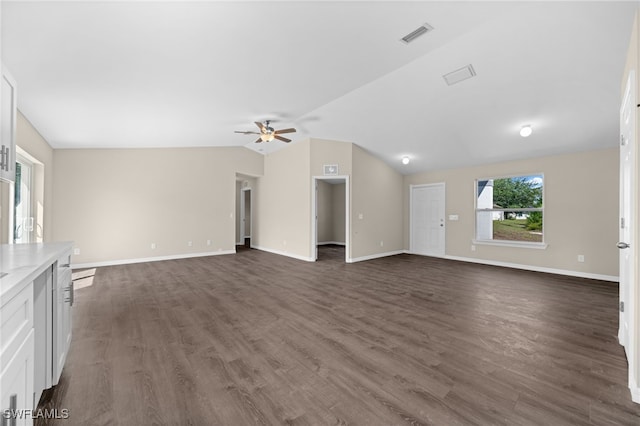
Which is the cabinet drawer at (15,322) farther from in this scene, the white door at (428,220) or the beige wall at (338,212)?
the beige wall at (338,212)

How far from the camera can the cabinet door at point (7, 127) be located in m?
1.85

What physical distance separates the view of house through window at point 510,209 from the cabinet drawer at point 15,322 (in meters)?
7.24

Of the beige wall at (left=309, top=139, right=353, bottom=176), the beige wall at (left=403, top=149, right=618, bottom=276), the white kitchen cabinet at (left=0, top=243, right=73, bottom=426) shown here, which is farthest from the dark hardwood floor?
the beige wall at (left=309, top=139, right=353, bottom=176)

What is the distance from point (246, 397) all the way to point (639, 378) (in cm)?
242

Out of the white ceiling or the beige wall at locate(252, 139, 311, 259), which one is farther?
the beige wall at locate(252, 139, 311, 259)

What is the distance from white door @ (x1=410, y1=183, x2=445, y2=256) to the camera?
735 centimetres

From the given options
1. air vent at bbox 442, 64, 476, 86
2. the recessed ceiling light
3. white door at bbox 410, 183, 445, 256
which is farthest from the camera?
white door at bbox 410, 183, 445, 256

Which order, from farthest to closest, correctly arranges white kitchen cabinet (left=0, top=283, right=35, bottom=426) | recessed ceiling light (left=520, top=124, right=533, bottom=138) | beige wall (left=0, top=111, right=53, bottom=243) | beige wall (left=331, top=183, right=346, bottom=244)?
beige wall (left=331, top=183, right=346, bottom=244) < recessed ceiling light (left=520, top=124, right=533, bottom=138) < beige wall (left=0, top=111, right=53, bottom=243) < white kitchen cabinet (left=0, top=283, right=35, bottom=426)

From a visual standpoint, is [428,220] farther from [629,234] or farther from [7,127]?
[7,127]

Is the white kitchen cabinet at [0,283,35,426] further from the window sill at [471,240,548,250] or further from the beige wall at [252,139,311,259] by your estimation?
the window sill at [471,240,548,250]

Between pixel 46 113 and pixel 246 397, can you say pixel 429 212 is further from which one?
pixel 46 113

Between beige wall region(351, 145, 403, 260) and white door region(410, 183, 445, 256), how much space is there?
378 mm

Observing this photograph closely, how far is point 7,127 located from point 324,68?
2872 millimetres

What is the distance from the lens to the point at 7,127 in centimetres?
194
